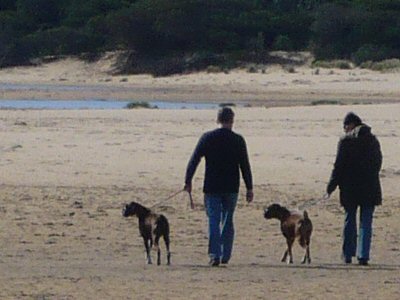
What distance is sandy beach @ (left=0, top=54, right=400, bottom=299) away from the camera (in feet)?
35.4

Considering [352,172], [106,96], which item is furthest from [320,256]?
[106,96]

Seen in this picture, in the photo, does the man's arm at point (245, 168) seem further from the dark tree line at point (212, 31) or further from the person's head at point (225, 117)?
the dark tree line at point (212, 31)

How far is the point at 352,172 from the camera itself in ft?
40.2

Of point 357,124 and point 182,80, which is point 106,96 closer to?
point 182,80

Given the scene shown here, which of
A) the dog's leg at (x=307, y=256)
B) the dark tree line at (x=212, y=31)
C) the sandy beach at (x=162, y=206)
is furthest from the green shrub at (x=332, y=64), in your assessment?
the dog's leg at (x=307, y=256)

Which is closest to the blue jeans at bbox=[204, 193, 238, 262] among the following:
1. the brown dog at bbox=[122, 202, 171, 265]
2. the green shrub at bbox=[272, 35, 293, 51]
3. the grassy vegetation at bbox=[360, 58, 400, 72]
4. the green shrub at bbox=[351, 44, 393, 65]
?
the brown dog at bbox=[122, 202, 171, 265]

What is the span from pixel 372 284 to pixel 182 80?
42.0 m

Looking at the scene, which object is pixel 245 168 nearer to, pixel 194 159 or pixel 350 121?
pixel 194 159

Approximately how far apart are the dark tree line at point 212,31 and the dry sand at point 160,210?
2992cm

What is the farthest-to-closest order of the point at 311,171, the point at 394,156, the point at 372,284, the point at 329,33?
the point at 329,33 → the point at 394,156 → the point at 311,171 → the point at 372,284

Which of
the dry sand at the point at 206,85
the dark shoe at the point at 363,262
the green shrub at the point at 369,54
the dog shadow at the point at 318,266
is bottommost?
the dog shadow at the point at 318,266

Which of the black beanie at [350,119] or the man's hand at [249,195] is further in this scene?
the black beanie at [350,119]

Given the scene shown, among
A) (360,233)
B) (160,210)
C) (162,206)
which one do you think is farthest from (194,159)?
(162,206)

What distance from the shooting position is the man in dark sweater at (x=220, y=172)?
11883mm
